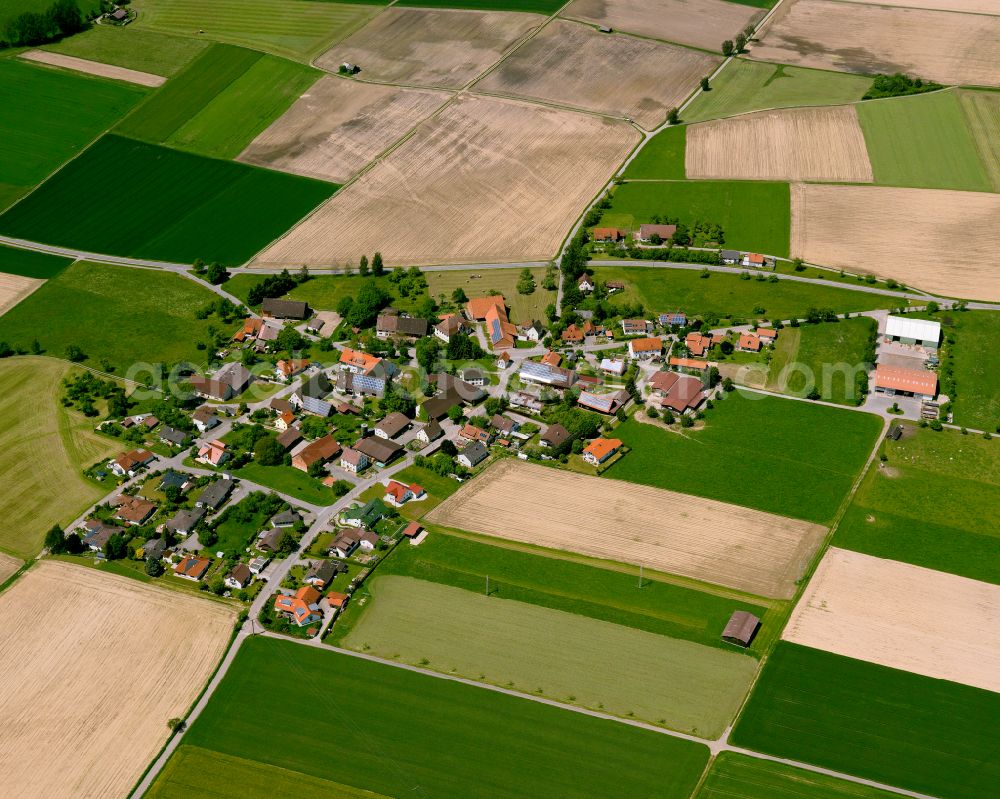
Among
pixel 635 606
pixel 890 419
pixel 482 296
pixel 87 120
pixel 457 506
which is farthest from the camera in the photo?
pixel 87 120

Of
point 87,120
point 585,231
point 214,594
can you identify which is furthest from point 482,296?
point 87,120

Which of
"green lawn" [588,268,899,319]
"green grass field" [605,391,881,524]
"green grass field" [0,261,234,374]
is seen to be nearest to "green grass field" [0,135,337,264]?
"green grass field" [0,261,234,374]

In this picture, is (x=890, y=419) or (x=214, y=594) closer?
(x=214, y=594)

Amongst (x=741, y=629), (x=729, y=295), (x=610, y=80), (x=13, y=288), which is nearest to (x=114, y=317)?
(x=13, y=288)

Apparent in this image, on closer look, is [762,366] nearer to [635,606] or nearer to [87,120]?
[635,606]

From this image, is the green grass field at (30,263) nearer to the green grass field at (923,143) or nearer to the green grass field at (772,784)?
the green grass field at (772,784)

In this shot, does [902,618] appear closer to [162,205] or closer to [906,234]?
[906,234]
